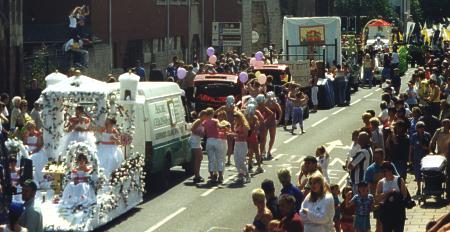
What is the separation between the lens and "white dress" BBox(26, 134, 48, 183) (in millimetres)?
21094

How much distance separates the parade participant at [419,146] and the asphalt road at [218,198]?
2686 millimetres

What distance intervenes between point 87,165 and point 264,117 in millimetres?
8932

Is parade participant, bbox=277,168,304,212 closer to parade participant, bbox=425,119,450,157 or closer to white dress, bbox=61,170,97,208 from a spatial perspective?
white dress, bbox=61,170,97,208

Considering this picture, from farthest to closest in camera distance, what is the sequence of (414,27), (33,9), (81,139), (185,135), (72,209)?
(414,27) → (33,9) → (185,135) → (81,139) → (72,209)

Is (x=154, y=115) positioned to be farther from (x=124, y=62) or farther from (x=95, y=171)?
(x=124, y=62)

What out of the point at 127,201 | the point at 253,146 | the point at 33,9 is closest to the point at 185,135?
the point at 253,146

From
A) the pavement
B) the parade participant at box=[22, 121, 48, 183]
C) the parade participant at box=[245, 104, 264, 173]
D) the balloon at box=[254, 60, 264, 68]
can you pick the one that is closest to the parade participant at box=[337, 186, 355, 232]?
the pavement

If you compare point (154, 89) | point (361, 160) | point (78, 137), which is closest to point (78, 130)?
point (78, 137)

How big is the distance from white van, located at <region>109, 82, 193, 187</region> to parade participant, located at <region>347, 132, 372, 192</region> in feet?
16.4

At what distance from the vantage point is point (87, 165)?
20.1 meters

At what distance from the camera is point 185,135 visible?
25625 mm

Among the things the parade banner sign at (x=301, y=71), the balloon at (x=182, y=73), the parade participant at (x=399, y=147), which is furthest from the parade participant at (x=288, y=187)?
the parade banner sign at (x=301, y=71)

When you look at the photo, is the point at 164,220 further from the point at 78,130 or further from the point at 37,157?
the point at 37,157

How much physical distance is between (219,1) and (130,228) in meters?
42.6
